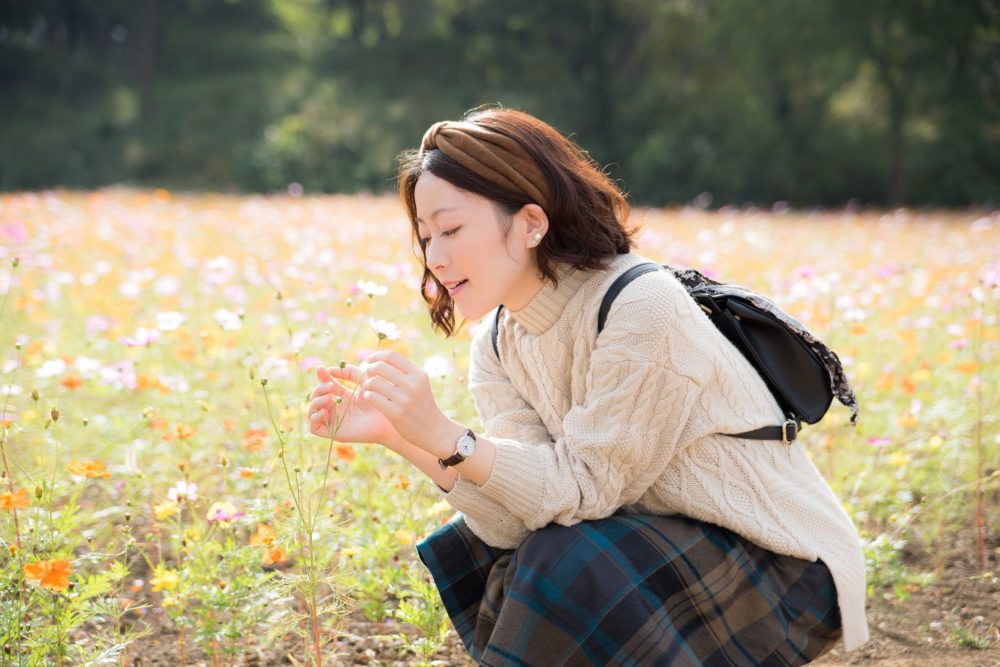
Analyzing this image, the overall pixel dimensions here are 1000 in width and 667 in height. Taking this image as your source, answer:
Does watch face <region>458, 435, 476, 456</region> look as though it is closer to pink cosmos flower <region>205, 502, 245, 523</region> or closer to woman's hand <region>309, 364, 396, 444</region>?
woman's hand <region>309, 364, 396, 444</region>

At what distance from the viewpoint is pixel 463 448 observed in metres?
1.57

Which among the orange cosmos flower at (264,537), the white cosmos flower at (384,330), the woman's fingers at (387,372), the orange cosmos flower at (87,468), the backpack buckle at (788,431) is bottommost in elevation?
the orange cosmos flower at (264,537)

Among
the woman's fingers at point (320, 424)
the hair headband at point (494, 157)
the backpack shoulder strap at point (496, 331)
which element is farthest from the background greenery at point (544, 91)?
the woman's fingers at point (320, 424)

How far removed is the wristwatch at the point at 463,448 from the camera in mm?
1567

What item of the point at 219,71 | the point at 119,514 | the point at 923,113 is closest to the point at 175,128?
the point at 219,71

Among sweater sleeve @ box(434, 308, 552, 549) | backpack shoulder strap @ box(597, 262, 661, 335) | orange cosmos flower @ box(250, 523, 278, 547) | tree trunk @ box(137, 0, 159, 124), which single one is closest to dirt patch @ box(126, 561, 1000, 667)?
orange cosmos flower @ box(250, 523, 278, 547)

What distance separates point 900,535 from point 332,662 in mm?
1567

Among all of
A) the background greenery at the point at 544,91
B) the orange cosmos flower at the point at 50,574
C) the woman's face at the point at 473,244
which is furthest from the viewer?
the background greenery at the point at 544,91

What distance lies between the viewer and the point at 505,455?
5.29 ft

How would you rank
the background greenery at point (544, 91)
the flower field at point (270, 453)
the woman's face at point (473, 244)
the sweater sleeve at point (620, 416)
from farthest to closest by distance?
the background greenery at point (544, 91) → the flower field at point (270, 453) → the woman's face at point (473, 244) → the sweater sleeve at point (620, 416)

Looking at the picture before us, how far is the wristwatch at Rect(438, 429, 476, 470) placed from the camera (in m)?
1.57

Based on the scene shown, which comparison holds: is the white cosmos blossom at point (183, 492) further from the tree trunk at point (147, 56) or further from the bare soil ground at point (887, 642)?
the tree trunk at point (147, 56)

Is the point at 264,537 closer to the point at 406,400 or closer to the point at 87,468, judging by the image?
the point at 87,468

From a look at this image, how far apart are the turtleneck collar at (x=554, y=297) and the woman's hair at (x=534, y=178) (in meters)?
0.02
